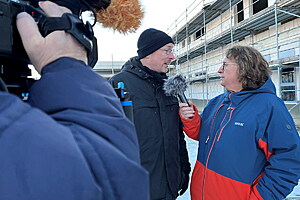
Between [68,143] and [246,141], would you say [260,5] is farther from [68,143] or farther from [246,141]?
[68,143]

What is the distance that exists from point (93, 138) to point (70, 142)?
38 mm

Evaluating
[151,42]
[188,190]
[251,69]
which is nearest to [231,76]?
[251,69]

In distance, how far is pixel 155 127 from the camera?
142 centimetres

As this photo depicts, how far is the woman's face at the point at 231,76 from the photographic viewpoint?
140cm

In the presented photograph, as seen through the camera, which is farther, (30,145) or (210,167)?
(210,167)

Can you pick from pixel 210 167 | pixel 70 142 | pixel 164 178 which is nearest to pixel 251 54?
pixel 210 167

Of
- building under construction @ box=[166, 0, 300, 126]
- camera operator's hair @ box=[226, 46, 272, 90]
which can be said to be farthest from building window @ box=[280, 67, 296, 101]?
camera operator's hair @ box=[226, 46, 272, 90]

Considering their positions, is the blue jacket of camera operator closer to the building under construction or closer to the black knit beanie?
the black knit beanie

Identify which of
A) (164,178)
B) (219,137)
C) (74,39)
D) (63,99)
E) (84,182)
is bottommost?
(164,178)

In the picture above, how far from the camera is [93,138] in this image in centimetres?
35

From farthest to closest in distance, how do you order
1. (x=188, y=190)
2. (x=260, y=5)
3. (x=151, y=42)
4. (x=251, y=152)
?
(x=260, y=5), (x=188, y=190), (x=151, y=42), (x=251, y=152)

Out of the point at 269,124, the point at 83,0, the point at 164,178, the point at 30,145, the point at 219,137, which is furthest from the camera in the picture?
the point at 164,178

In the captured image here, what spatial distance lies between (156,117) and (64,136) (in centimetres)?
113

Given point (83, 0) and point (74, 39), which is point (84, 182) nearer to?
point (74, 39)
